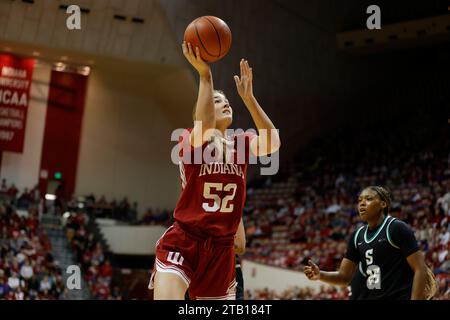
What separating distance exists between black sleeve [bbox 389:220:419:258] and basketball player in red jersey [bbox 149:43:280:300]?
1433mm

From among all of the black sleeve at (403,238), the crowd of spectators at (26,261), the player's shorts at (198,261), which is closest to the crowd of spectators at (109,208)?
the crowd of spectators at (26,261)

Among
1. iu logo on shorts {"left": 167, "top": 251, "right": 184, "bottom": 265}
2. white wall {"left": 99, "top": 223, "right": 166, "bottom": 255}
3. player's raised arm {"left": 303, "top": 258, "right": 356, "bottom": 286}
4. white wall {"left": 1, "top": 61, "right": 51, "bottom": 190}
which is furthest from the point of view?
white wall {"left": 1, "top": 61, "right": 51, "bottom": 190}

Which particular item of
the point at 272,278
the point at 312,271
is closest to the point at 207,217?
the point at 312,271

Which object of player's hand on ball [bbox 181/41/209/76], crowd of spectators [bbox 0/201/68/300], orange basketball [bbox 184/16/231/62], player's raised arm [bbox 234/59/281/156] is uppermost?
orange basketball [bbox 184/16/231/62]

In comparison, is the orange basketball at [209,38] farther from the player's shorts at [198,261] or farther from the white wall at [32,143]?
the white wall at [32,143]

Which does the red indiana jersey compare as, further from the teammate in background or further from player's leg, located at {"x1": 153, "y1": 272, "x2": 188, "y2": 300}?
the teammate in background

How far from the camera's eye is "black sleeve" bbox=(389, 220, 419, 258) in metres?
5.46

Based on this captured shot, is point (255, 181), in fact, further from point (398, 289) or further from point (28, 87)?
point (398, 289)

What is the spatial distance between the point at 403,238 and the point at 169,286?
6.50 ft

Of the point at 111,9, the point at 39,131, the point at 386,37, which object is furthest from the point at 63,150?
the point at 386,37

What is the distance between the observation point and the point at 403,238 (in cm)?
552

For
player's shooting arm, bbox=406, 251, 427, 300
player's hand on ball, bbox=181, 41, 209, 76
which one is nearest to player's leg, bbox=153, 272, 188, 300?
player's hand on ball, bbox=181, 41, 209, 76

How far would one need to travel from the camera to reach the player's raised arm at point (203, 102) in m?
4.28

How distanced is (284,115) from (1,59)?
9.24m
